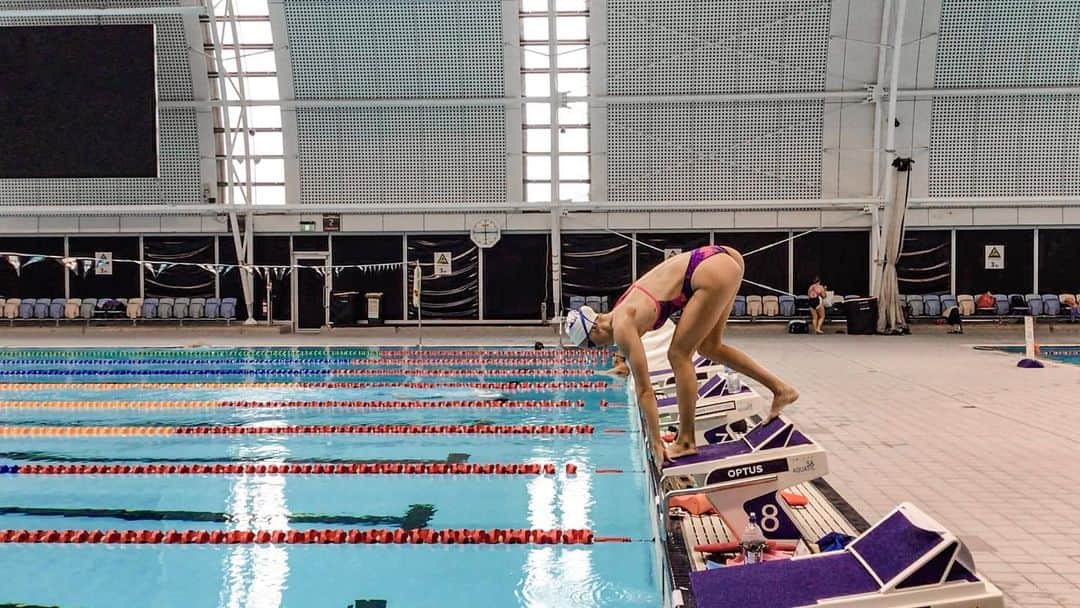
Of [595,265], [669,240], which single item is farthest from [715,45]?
[595,265]

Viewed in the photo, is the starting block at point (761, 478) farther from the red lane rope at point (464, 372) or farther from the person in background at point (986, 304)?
the person in background at point (986, 304)

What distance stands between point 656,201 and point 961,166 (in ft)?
Result: 20.0

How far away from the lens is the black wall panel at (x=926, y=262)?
19.4 meters

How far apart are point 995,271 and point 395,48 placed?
42.6ft

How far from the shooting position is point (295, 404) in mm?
9086

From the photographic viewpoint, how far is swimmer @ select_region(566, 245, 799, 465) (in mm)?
4430

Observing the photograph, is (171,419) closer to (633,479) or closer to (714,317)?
(633,479)

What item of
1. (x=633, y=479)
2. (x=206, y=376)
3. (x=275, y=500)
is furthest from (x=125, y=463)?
(x=206, y=376)

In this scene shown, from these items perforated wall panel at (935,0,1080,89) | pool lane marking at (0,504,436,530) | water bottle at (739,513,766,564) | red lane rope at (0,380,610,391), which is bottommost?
red lane rope at (0,380,610,391)

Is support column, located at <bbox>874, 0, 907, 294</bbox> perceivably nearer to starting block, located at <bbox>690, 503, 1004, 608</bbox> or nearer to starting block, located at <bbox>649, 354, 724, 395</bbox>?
starting block, located at <bbox>649, 354, 724, 395</bbox>

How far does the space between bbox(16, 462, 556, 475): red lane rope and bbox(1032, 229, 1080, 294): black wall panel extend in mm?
16733

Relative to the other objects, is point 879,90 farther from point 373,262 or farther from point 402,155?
point 373,262

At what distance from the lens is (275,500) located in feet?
17.0

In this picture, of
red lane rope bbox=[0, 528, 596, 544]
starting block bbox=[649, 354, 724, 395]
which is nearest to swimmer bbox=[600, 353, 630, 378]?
starting block bbox=[649, 354, 724, 395]
